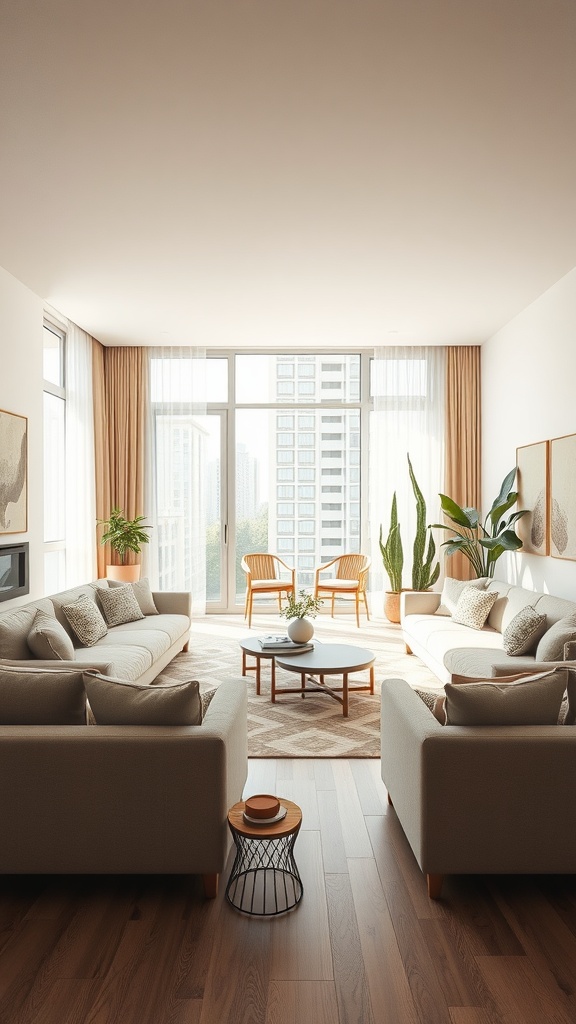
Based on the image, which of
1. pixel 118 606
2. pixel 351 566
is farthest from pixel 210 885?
pixel 351 566

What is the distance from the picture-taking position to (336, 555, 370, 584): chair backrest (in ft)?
25.9

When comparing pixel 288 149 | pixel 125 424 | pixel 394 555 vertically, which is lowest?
pixel 394 555

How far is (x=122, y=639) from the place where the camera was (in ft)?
16.0

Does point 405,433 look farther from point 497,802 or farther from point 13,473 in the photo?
point 497,802

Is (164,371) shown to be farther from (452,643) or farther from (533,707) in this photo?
(533,707)

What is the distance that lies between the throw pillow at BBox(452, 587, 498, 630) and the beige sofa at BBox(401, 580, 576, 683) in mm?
54

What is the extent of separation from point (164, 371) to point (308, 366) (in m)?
1.66

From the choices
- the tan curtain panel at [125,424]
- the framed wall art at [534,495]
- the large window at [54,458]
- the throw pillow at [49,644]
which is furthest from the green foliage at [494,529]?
the throw pillow at [49,644]

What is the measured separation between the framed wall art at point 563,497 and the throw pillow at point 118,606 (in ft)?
11.0

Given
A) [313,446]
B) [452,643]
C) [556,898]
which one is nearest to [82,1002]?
[556,898]

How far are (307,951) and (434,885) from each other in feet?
1.75

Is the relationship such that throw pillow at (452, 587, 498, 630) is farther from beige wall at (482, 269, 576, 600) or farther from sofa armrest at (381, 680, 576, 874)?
sofa armrest at (381, 680, 576, 874)

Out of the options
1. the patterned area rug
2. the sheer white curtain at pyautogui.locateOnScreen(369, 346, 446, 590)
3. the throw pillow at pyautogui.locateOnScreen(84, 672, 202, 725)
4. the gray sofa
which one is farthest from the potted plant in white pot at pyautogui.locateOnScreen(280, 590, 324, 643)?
the sheer white curtain at pyautogui.locateOnScreen(369, 346, 446, 590)

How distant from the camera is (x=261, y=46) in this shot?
2684mm
